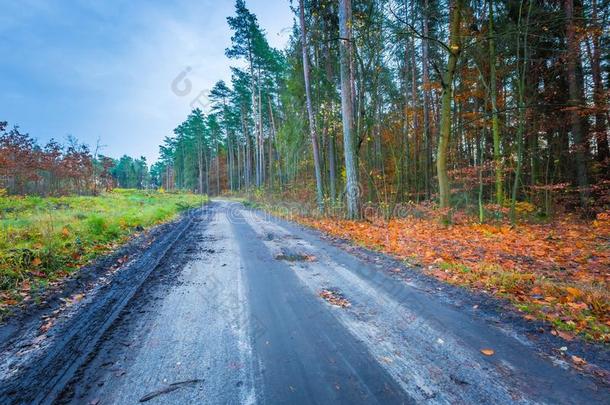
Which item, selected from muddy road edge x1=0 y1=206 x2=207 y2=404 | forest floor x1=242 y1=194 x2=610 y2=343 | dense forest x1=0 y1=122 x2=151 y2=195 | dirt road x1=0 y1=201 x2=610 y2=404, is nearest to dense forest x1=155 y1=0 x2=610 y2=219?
forest floor x1=242 y1=194 x2=610 y2=343

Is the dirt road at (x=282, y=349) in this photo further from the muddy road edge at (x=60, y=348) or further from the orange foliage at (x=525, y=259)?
the orange foliage at (x=525, y=259)

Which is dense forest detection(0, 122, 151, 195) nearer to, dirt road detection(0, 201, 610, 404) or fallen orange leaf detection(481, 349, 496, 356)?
dirt road detection(0, 201, 610, 404)

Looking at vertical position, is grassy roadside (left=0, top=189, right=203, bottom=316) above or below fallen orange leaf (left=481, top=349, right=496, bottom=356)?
above

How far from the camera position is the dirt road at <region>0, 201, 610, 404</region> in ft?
6.68

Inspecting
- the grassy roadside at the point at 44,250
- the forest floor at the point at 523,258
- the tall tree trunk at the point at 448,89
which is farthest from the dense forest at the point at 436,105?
→ the grassy roadside at the point at 44,250

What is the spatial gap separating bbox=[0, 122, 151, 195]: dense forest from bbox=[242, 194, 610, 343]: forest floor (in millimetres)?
22420

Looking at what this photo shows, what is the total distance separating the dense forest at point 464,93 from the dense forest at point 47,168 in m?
17.7

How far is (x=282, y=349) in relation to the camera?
258cm

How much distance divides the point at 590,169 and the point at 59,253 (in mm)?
19480

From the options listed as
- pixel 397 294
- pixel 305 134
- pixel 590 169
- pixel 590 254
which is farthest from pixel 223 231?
pixel 590 169

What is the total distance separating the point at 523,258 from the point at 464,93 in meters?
10.6

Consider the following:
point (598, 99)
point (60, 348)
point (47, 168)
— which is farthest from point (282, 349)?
point (47, 168)

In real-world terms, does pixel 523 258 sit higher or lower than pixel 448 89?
lower

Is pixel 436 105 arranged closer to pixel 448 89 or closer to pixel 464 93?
pixel 464 93
